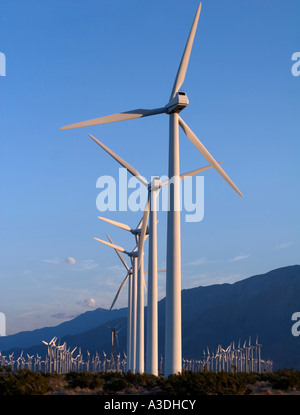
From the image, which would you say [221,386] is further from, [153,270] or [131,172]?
[131,172]

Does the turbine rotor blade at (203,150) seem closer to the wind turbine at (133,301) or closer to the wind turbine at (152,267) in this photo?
the wind turbine at (152,267)

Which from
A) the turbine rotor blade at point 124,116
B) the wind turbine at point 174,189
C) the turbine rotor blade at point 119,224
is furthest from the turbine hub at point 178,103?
the turbine rotor blade at point 119,224

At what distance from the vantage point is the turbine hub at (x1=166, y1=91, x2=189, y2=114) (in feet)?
156

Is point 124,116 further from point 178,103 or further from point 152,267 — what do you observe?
point 152,267

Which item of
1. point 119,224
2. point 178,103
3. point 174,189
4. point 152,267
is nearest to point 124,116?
point 178,103

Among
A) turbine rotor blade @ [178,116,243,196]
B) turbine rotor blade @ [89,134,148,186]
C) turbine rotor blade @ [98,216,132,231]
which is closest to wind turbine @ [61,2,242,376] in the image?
turbine rotor blade @ [178,116,243,196]

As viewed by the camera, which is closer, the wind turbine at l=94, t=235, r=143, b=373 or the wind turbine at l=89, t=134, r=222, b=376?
the wind turbine at l=89, t=134, r=222, b=376

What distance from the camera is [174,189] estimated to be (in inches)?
1732

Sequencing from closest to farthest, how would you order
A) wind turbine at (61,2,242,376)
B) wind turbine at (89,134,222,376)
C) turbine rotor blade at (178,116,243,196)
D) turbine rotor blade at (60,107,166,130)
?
wind turbine at (61,2,242,376)
turbine rotor blade at (178,116,243,196)
turbine rotor blade at (60,107,166,130)
wind turbine at (89,134,222,376)

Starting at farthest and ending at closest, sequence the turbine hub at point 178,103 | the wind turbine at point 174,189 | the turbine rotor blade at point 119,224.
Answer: the turbine rotor blade at point 119,224
the turbine hub at point 178,103
the wind turbine at point 174,189

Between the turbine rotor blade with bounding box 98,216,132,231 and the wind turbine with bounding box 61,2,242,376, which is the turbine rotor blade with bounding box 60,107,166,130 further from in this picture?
the turbine rotor blade with bounding box 98,216,132,231

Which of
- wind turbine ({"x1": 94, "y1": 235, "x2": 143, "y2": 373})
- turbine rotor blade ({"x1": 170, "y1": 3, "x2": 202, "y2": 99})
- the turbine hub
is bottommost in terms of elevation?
wind turbine ({"x1": 94, "y1": 235, "x2": 143, "y2": 373})

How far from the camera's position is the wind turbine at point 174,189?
140ft

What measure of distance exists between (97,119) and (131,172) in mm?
18789
